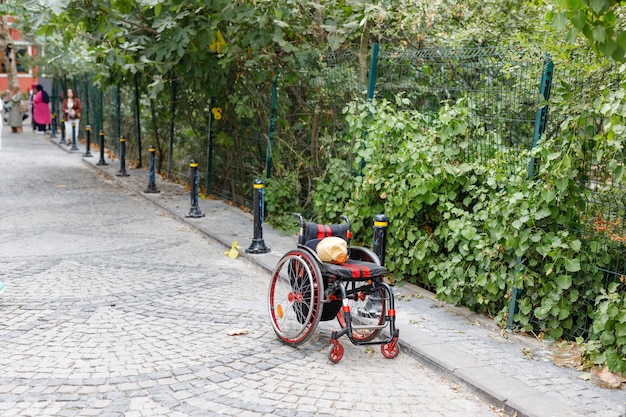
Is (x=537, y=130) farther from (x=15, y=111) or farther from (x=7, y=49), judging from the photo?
(x=15, y=111)

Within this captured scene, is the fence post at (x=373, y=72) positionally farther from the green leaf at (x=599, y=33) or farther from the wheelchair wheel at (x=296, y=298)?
the green leaf at (x=599, y=33)

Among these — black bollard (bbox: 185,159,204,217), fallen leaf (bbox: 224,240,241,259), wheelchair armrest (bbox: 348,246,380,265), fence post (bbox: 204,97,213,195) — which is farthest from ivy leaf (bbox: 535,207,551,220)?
fence post (bbox: 204,97,213,195)

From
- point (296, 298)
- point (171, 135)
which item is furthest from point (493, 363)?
point (171, 135)

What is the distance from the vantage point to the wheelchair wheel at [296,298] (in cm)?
567

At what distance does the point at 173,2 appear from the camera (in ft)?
33.2

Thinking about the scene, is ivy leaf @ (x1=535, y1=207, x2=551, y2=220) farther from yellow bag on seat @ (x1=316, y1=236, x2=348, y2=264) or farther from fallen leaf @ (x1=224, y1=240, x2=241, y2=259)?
fallen leaf @ (x1=224, y1=240, x2=241, y2=259)

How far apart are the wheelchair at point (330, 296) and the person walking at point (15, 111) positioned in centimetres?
2432

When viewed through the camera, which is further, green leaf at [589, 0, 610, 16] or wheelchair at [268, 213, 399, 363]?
wheelchair at [268, 213, 399, 363]

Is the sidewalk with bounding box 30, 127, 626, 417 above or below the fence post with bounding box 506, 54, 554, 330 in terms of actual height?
below

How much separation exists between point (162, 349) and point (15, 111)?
84.7 ft

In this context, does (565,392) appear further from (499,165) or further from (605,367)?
(499,165)

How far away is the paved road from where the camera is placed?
4.82 metres

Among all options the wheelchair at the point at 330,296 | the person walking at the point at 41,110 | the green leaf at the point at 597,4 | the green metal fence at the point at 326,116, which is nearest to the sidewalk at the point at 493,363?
the wheelchair at the point at 330,296

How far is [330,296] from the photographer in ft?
18.8
